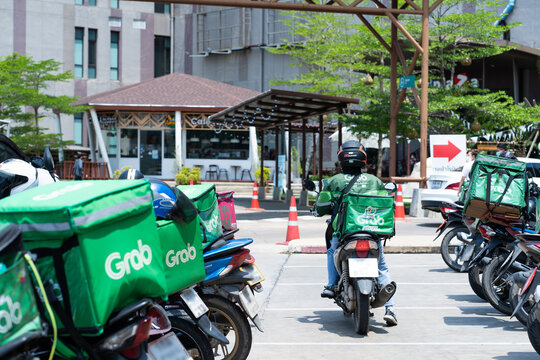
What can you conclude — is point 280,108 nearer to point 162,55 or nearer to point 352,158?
point 352,158

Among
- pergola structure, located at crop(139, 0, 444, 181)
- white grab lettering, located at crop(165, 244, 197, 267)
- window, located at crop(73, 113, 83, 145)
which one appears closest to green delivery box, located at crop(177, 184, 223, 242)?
white grab lettering, located at crop(165, 244, 197, 267)

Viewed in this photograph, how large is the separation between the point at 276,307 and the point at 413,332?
1.86 meters

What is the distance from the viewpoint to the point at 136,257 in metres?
3.90

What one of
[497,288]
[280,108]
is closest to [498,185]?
[497,288]

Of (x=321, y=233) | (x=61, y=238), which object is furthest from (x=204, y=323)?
(x=321, y=233)

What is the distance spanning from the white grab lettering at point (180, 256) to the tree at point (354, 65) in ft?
70.7

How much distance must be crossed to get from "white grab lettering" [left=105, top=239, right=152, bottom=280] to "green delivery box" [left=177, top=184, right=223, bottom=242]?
171 cm

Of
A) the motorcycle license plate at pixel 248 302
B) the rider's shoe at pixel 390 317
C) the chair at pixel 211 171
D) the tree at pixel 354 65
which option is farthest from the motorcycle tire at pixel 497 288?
the chair at pixel 211 171

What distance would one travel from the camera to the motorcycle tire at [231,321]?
5.65m

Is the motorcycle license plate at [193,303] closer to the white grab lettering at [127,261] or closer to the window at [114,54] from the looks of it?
the white grab lettering at [127,261]

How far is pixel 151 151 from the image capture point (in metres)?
40.3

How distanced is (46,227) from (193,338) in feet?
5.51

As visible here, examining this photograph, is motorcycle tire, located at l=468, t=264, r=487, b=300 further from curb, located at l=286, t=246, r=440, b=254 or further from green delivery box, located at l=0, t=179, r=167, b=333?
green delivery box, located at l=0, t=179, r=167, b=333

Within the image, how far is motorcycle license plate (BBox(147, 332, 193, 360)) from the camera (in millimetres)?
4309
